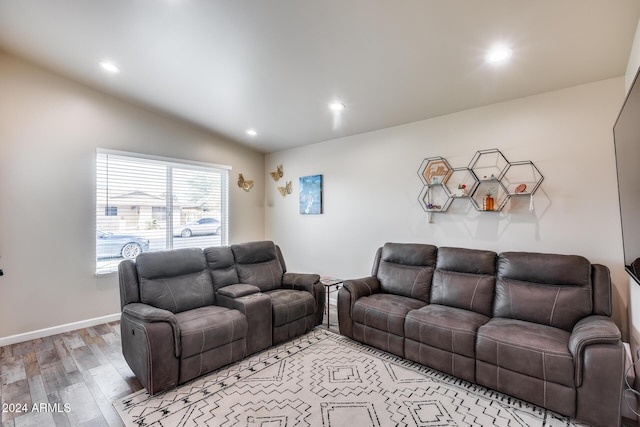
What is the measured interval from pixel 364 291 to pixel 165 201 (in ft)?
11.1

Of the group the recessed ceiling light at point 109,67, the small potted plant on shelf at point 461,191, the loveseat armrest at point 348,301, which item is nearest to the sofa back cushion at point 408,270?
the loveseat armrest at point 348,301

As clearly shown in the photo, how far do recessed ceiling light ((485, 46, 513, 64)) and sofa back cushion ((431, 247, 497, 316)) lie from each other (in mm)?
1808

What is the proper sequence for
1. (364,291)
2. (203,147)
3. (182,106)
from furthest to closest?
1. (203,147)
2. (182,106)
3. (364,291)

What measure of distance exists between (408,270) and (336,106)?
7.24 feet

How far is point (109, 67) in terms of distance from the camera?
3.40 meters

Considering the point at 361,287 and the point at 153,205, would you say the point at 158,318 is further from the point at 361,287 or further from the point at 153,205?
the point at 153,205

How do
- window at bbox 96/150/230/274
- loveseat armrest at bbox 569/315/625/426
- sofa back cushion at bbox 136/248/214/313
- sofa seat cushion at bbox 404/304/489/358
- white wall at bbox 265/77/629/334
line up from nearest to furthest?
loveseat armrest at bbox 569/315/625/426 → sofa seat cushion at bbox 404/304/489/358 → white wall at bbox 265/77/629/334 → sofa back cushion at bbox 136/248/214/313 → window at bbox 96/150/230/274

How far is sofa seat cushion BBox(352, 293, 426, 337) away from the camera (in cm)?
285

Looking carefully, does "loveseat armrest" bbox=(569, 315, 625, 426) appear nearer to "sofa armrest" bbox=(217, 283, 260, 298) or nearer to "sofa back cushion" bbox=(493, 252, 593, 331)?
"sofa back cushion" bbox=(493, 252, 593, 331)

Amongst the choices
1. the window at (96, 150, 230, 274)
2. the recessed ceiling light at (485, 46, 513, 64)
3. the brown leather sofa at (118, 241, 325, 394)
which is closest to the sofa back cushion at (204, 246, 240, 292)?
the brown leather sofa at (118, 241, 325, 394)

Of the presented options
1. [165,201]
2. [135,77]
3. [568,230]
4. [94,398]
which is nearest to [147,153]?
[165,201]

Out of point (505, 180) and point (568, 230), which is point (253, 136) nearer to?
point (505, 180)

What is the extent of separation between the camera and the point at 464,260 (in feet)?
10.2

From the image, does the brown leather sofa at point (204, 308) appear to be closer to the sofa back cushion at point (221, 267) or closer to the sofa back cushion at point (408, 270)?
the sofa back cushion at point (221, 267)
